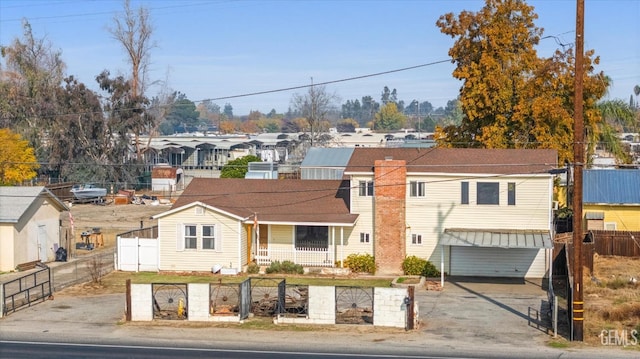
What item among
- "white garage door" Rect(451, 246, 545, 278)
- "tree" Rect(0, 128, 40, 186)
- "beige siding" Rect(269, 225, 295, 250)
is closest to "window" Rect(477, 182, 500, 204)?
"white garage door" Rect(451, 246, 545, 278)

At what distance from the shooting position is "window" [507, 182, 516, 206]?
39562 mm

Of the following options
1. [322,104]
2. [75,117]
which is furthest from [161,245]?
[322,104]

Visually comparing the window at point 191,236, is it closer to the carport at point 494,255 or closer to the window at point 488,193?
the carport at point 494,255

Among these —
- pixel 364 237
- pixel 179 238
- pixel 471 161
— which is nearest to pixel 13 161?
pixel 179 238

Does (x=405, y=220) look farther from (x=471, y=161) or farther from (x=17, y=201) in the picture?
(x=17, y=201)

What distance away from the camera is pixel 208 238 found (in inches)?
1608

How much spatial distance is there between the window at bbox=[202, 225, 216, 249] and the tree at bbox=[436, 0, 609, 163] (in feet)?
65.6

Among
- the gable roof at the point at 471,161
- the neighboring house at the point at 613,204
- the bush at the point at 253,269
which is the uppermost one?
the gable roof at the point at 471,161

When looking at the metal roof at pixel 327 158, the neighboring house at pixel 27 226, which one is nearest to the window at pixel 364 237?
the neighboring house at pixel 27 226

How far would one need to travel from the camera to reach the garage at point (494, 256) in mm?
38250

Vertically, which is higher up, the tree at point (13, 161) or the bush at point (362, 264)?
the tree at point (13, 161)

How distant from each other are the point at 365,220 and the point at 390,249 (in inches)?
82.0

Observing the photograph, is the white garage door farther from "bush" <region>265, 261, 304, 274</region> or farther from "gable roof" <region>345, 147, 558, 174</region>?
"bush" <region>265, 261, 304, 274</region>

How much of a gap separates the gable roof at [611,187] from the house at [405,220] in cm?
846
